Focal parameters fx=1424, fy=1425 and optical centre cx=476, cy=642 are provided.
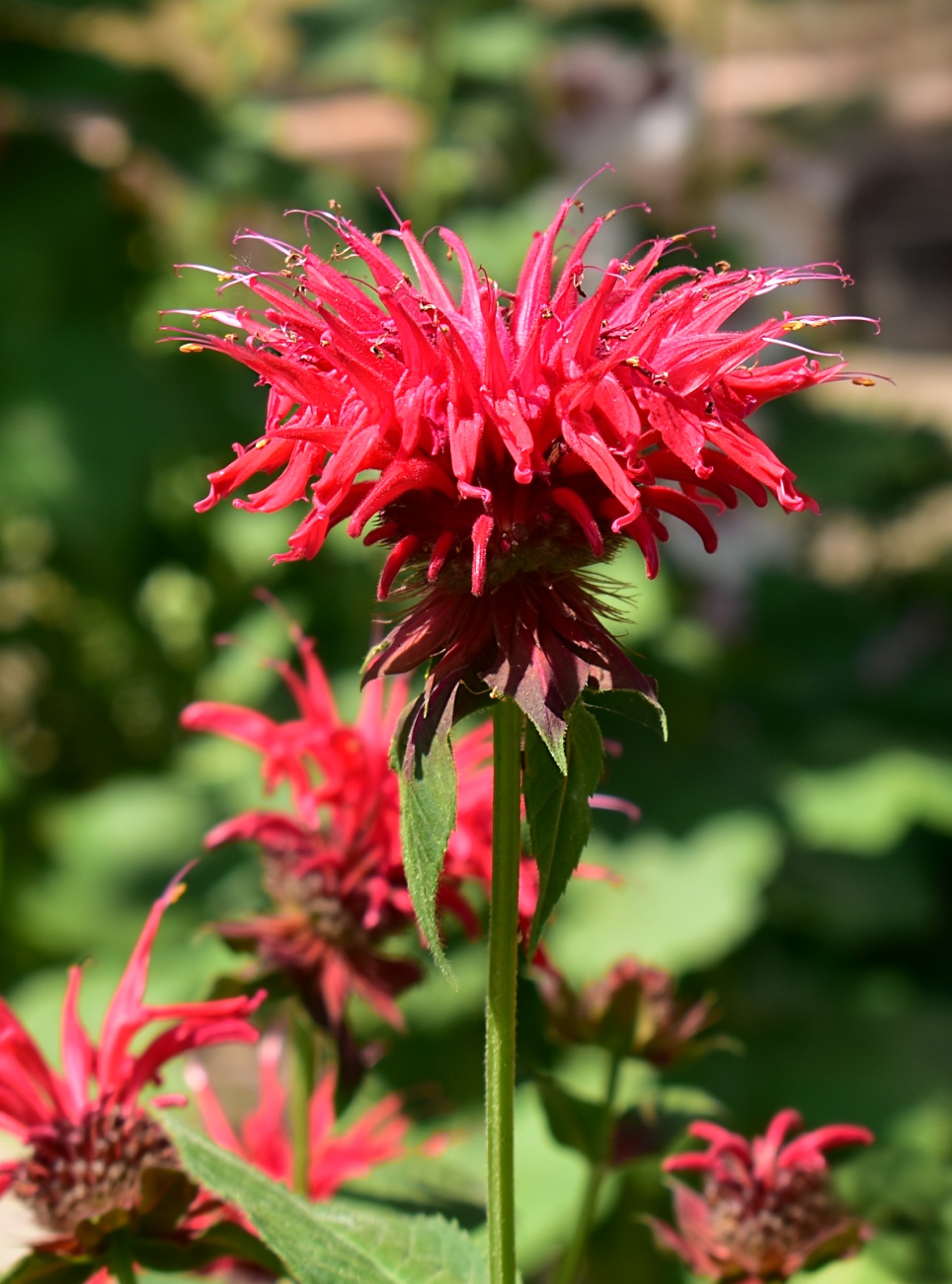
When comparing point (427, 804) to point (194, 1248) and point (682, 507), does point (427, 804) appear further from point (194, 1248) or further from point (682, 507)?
point (194, 1248)

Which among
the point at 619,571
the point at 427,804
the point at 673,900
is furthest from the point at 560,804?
the point at 619,571

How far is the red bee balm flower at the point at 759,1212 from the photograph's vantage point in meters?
0.64

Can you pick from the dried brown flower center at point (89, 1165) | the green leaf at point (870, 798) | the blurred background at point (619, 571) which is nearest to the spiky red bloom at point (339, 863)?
the dried brown flower center at point (89, 1165)

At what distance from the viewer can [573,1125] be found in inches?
26.1

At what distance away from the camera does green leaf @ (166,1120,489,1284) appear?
497 mm

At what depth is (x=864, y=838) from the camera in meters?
2.01

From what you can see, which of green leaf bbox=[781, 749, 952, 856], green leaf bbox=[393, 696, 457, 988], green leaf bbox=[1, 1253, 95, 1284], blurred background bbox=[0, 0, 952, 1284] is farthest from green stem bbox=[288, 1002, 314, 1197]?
green leaf bbox=[781, 749, 952, 856]

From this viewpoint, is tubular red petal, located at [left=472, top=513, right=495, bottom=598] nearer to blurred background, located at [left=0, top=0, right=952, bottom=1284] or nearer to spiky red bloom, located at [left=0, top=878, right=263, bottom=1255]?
spiky red bloom, located at [left=0, top=878, right=263, bottom=1255]

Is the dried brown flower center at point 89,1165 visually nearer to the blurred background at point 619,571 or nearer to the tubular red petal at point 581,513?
the tubular red petal at point 581,513

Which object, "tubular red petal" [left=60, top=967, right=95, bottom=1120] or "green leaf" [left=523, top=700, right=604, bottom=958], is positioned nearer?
"green leaf" [left=523, top=700, right=604, bottom=958]

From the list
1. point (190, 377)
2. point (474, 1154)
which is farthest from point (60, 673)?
point (474, 1154)

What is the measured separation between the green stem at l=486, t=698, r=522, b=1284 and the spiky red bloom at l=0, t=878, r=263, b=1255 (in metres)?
0.15

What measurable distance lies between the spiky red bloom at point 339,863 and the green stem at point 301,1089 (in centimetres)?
2

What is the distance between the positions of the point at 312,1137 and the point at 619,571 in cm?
120
